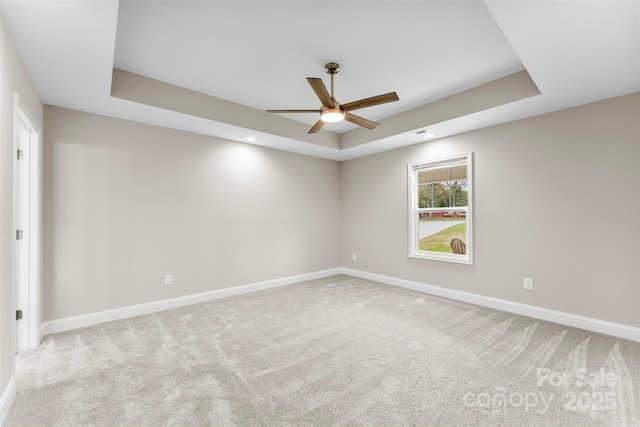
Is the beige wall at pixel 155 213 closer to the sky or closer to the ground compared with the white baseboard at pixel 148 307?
closer to the sky

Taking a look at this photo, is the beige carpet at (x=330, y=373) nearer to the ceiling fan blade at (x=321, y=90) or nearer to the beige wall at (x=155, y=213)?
the beige wall at (x=155, y=213)

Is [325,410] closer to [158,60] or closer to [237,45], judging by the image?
[237,45]

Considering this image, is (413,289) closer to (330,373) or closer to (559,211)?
(559,211)

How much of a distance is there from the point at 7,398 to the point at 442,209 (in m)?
4.70

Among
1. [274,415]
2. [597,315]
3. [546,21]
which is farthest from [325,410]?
[597,315]

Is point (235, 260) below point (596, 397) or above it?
above

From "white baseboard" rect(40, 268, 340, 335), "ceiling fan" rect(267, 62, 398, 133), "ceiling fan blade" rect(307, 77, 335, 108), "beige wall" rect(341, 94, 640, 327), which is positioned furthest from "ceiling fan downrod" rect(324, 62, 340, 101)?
"white baseboard" rect(40, 268, 340, 335)

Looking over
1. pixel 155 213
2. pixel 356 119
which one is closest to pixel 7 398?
pixel 155 213

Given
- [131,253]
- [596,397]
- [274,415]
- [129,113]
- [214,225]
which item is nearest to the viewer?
[274,415]

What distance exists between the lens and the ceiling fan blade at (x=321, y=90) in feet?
7.26

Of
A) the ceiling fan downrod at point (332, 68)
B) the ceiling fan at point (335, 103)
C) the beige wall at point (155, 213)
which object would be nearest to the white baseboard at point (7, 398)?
the beige wall at point (155, 213)

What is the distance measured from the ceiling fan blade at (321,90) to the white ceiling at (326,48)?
0.40m

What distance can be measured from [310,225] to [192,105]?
2813 millimetres

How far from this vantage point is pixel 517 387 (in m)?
1.93
